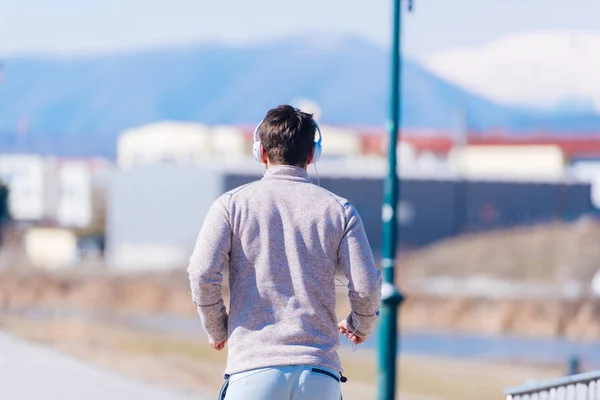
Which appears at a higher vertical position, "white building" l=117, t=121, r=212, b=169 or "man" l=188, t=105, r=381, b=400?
"man" l=188, t=105, r=381, b=400

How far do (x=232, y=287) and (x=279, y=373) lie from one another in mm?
328

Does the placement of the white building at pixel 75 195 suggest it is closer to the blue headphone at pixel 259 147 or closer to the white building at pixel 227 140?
the white building at pixel 227 140

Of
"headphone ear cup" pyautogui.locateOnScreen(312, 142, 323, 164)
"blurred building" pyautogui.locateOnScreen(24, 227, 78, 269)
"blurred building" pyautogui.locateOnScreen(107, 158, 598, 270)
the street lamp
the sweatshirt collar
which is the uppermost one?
"headphone ear cup" pyautogui.locateOnScreen(312, 142, 323, 164)

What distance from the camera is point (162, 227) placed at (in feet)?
254

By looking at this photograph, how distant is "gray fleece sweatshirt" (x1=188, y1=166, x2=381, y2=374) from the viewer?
4.20 metres

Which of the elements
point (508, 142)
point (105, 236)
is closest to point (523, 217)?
point (508, 142)

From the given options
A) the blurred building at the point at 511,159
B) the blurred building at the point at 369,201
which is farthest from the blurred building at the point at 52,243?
the blurred building at the point at 511,159

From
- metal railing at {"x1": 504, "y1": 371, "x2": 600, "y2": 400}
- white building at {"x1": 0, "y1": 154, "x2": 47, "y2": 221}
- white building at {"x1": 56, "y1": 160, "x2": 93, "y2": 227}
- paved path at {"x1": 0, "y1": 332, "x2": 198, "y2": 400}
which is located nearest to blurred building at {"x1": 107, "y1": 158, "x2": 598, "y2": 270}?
white building at {"x1": 56, "y1": 160, "x2": 93, "y2": 227}

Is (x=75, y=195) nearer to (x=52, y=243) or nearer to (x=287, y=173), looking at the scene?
(x=52, y=243)

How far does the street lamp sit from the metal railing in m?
6.16

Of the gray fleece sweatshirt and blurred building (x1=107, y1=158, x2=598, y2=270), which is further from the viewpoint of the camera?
blurred building (x1=107, y1=158, x2=598, y2=270)

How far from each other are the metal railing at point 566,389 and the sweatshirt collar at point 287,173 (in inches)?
60.5

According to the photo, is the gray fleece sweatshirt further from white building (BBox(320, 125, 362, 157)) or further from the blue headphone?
white building (BBox(320, 125, 362, 157))

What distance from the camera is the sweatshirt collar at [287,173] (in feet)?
14.3
